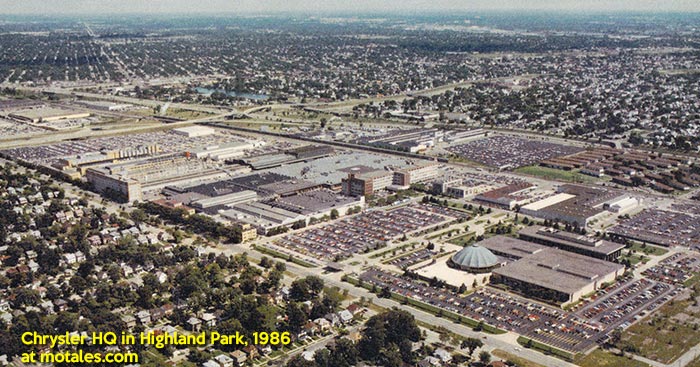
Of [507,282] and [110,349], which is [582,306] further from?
[110,349]

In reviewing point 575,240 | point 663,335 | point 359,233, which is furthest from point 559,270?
point 359,233

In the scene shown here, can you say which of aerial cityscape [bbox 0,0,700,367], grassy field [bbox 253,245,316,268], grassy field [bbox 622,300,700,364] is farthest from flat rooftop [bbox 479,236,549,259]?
grassy field [bbox 253,245,316,268]

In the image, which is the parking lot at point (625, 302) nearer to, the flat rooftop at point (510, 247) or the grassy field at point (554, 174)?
the flat rooftop at point (510, 247)

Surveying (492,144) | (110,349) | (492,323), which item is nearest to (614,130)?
(492,144)

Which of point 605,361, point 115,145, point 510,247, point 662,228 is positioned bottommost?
point 605,361

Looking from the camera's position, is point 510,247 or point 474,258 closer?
point 474,258

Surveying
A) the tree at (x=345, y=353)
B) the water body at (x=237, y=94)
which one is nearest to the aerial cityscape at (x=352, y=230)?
the tree at (x=345, y=353)

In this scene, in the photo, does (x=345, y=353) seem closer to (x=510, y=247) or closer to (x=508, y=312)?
(x=508, y=312)

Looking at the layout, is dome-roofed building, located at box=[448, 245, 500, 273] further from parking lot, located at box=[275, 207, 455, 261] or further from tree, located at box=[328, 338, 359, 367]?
tree, located at box=[328, 338, 359, 367]
